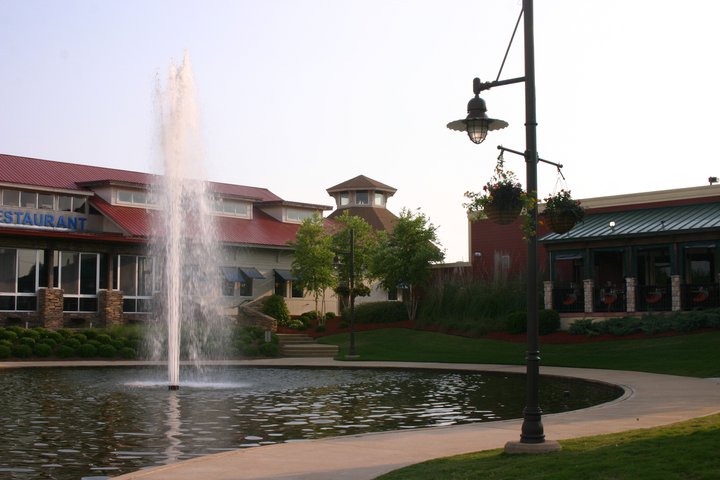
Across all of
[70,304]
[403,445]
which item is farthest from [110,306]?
[403,445]

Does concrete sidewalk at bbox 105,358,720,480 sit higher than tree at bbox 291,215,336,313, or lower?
lower

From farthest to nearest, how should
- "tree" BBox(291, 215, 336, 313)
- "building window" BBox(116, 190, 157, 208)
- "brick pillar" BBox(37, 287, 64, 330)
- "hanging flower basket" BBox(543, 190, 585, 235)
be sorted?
"tree" BBox(291, 215, 336, 313), "building window" BBox(116, 190, 157, 208), "brick pillar" BBox(37, 287, 64, 330), "hanging flower basket" BBox(543, 190, 585, 235)

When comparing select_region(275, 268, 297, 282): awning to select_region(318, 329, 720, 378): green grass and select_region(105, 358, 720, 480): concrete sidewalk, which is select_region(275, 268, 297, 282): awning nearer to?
select_region(318, 329, 720, 378): green grass

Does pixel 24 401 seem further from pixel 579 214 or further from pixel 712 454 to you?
pixel 712 454

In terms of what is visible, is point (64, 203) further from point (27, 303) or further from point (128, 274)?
point (27, 303)

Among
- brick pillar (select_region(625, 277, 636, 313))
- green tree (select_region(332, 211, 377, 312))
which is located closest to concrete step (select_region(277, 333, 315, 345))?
green tree (select_region(332, 211, 377, 312))

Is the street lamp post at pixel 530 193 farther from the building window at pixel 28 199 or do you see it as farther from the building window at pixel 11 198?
the building window at pixel 28 199

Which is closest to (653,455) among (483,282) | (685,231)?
(685,231)

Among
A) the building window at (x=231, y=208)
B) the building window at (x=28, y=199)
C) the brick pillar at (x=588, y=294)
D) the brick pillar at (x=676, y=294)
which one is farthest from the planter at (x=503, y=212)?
the building window at (x=231, y=208)

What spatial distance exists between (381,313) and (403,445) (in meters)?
37.4

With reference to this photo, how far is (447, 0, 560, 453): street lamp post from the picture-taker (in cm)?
1095

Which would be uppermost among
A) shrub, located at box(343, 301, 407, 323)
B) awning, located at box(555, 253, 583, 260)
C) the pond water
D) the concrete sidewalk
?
awning, located at box(555, 253, 583, 260)

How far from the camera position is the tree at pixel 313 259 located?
52375mm

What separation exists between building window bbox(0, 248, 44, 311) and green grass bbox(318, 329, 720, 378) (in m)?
15.0
